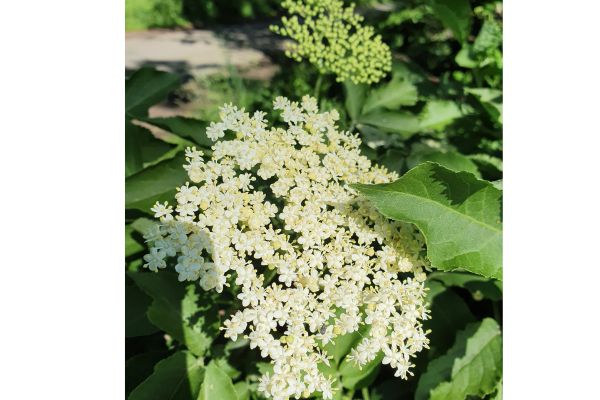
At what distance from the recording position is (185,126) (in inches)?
45.9

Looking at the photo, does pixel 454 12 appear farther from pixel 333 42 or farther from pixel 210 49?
pixel 210 49

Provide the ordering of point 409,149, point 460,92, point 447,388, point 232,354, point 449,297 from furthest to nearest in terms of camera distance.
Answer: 1. point 460,92
2. point 409,149
3. point 449,297
4. point 232,354
5. point 447,388

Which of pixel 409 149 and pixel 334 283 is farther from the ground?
pixel 334 283

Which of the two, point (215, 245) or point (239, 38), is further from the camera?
point (239, 38)

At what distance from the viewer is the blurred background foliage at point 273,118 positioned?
3.48 ft

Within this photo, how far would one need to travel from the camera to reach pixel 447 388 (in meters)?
1.08

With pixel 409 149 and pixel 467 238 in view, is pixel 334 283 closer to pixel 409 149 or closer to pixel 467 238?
pixel 467 238

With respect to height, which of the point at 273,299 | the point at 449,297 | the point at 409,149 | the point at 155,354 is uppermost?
the point at 273,299

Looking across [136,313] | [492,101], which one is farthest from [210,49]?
[136,313]

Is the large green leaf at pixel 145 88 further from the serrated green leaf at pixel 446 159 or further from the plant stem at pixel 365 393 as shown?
the plant stem at pixel 365 393

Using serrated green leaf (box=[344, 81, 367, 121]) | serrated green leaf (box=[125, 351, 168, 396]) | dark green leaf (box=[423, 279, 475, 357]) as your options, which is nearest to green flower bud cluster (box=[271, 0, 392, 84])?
serrated green leaf (box=[344, 81, 367, 121])

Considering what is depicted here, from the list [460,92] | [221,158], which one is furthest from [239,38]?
[221,158]

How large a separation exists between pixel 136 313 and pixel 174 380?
0.22 metres

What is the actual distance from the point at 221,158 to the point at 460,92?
3.77 ft
